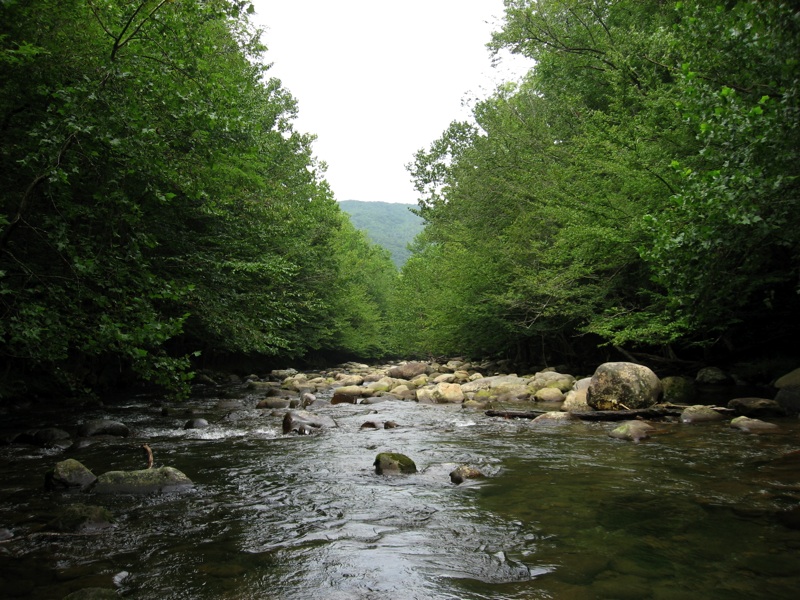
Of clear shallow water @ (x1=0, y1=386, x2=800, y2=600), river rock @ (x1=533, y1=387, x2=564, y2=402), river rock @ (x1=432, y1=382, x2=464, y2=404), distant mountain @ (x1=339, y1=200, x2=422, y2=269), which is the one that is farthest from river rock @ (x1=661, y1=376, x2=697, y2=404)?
distant mountain @ (x1=339, y1=200, x2=422, y2=269)

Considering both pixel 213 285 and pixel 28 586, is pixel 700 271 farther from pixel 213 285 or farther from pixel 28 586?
pixel 213 285

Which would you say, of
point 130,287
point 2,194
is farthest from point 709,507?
point 2,194

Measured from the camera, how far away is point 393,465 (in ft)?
21.8

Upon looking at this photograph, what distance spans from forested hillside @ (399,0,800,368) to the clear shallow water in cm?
288

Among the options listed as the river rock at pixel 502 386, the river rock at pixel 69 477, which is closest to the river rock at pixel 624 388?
the river rock at pixel 502 386

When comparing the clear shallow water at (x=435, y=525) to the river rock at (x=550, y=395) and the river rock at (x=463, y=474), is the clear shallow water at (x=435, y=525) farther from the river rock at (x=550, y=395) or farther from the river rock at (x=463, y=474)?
the river rock at (x=550, y=395)

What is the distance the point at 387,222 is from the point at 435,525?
15708 cm

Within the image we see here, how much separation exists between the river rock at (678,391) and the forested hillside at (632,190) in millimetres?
1052

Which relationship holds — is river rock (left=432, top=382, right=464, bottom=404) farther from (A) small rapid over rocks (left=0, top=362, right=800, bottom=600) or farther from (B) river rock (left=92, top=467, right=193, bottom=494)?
(B) river rock (left=92, top=467, right=193, bottom=494)

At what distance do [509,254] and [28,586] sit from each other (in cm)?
1740

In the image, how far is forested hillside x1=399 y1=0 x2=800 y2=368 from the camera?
231 inches

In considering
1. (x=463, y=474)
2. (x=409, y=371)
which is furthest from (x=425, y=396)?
(x=409, y=371)

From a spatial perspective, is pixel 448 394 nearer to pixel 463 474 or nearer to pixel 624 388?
pixel 624 388

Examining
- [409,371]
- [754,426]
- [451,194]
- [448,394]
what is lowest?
[409,371]
